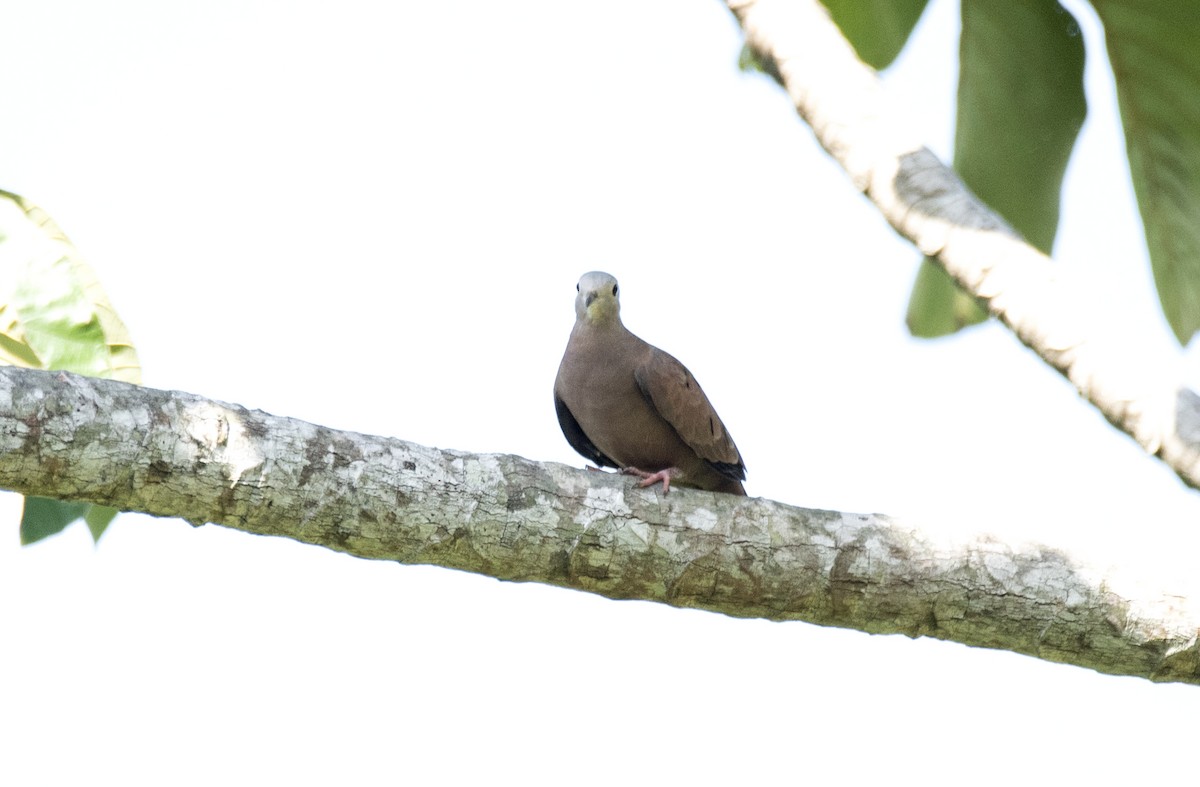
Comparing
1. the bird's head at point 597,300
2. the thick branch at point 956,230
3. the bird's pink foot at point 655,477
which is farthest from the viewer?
the bird's head at point 597,300

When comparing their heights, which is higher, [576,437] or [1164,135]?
[1164,135]

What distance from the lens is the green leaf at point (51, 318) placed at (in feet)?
13.3

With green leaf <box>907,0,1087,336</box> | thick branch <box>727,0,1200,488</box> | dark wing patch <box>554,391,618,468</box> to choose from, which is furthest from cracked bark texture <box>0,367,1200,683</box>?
dark wing patch <box>554,391,618,468</box>

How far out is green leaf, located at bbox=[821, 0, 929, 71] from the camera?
4.50 m

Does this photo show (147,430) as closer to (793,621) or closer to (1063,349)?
(793,621)

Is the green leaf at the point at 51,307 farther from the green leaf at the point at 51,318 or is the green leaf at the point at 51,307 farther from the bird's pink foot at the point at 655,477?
the bird's pink foot at the point at 655,477

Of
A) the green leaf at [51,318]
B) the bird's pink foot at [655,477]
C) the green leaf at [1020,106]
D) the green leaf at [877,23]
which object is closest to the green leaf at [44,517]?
the green leaf at [51,318]

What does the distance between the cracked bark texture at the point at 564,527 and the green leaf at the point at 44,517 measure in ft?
3.63

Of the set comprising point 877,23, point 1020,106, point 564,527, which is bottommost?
point 564,527

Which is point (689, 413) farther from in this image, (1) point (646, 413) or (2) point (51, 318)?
(2) point (51, 318)

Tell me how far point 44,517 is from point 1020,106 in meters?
3.82

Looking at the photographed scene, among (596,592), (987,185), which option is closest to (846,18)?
(987,185)

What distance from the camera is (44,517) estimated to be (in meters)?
4.06

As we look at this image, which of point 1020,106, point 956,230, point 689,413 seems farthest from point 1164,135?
point 689,413
